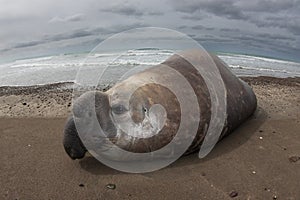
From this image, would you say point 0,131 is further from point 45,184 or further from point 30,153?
point 45,184

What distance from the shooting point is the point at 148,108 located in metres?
4.40

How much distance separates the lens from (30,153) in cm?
475

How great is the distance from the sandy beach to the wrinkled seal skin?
10.7 inches

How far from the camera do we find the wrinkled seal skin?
425cm

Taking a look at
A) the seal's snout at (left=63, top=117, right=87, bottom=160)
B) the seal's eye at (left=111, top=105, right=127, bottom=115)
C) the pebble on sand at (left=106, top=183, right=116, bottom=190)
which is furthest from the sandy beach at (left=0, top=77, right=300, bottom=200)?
the seal's eye at (left=111, top=105, right=127, bottom=115)

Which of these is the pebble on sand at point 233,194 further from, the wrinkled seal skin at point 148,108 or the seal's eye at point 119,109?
the seal's eye at point 119,109

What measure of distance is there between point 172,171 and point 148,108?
79cm

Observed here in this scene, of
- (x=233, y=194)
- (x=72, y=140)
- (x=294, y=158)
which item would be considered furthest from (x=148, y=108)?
(x=294, y=158)

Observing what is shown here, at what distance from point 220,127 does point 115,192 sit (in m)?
1.72

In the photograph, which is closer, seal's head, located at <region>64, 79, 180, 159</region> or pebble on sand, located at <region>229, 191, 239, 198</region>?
pebble on sand, located at <region>229, 191, 239, 198</region>

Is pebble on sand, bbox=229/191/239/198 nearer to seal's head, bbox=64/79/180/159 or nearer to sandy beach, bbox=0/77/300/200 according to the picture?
sandy beach, bbox=0/77/300/200

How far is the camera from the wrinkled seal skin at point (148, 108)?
425 cm

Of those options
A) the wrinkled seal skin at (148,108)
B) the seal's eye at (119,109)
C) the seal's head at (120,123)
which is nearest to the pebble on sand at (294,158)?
the wrinkled seal skin at (148,108)

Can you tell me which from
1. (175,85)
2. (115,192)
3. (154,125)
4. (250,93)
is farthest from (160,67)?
(115,192)
